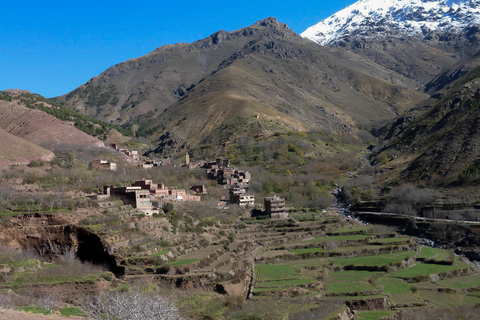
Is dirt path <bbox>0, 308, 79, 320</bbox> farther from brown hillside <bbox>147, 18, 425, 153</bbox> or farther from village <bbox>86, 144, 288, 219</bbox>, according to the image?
brown hillside <bbox>147, 18, 425, 153</bbox>

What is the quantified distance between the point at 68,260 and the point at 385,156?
78.0 meters

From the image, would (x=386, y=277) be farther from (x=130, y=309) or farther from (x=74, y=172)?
(x=74, y=172)

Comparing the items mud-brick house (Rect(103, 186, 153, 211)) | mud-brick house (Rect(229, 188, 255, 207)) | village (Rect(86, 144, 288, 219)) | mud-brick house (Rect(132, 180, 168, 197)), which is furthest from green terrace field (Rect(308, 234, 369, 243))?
mud-brick house (Rect(132, 180, 168, 197))

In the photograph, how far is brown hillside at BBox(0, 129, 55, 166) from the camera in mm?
62500

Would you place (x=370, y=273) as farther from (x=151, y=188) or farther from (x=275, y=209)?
(x=151, y=188)

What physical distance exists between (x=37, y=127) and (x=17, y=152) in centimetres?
2465

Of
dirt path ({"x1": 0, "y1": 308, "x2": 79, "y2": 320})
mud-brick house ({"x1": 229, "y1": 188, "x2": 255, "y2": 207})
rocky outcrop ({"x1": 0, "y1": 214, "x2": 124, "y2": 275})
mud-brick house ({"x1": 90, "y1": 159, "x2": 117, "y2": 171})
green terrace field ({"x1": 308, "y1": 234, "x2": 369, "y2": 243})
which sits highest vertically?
mud-brick house ({"x1": 90, "y1": 159, "x2": 117, "y2": 171})

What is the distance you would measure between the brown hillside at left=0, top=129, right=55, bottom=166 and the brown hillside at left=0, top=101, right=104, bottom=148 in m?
14.1

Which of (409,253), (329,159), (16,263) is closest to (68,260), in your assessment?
(16,263)

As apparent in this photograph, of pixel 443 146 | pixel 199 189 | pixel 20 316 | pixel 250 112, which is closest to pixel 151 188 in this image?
pixel 199 189

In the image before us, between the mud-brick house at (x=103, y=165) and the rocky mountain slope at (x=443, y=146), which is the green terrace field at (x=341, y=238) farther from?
the mud-brick house at (x=103, y=165)

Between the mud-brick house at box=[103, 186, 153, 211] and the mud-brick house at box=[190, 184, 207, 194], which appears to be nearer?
the mud-brick house at box=[103, 186, 153, 211]

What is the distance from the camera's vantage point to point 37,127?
88.0 m

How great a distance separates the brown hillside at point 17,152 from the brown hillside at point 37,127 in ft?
46.2
